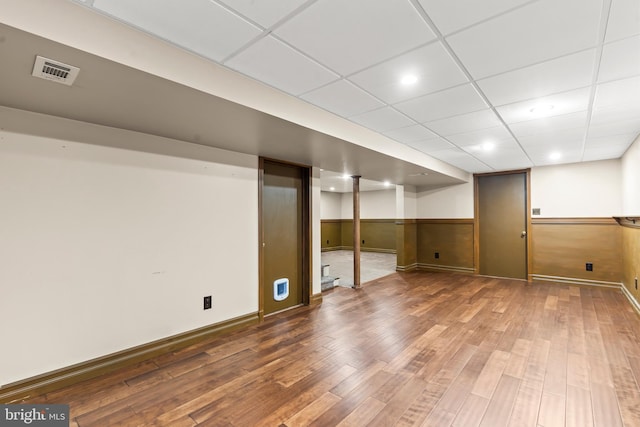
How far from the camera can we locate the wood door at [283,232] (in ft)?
12.6

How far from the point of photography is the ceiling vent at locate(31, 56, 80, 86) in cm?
145

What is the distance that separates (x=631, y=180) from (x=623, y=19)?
12.3ft

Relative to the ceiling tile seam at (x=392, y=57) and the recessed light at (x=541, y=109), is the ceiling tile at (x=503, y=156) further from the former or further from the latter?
the ceiling tile seam at (x=392, y=57)

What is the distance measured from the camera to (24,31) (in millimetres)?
1214

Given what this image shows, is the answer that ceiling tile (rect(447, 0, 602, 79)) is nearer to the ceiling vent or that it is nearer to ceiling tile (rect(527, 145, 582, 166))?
the ceiling vent

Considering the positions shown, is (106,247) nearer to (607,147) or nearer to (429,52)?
(429,52)

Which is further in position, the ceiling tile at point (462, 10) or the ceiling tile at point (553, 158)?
the ceiling tile at point (553, 158)

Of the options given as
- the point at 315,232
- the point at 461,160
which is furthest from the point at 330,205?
the point at 315,232

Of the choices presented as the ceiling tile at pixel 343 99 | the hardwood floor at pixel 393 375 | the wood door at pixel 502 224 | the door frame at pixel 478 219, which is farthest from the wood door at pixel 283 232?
the wood door at pixel 502 224

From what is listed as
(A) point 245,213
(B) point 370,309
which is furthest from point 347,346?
(A) point 245,213

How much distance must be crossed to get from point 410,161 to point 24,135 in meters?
3.98

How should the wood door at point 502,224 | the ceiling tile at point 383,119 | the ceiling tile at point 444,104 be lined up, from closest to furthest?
the ceiling tile at point 444,104, the ceiling tile at point 383,119, the wood door at point 502,224

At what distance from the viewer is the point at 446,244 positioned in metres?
6.66

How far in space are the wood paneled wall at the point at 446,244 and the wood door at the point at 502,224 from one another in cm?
24
